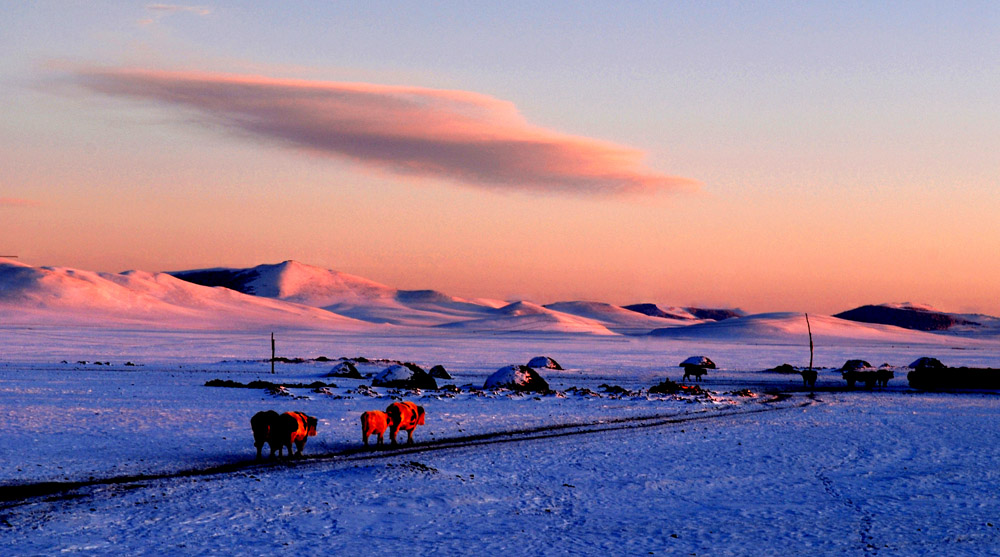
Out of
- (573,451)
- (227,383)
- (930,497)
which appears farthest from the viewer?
(227,383)

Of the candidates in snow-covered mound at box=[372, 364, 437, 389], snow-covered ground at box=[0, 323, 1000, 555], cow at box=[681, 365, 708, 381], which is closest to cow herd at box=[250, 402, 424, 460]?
snow-covered ground at box=[0, 323, 1000, 555]

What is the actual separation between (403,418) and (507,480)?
202 inches

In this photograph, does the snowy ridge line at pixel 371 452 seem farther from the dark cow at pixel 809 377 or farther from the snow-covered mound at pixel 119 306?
the snow-covered mound at pixel 119 306

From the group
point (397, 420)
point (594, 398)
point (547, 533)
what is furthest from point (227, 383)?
point (547, 533)

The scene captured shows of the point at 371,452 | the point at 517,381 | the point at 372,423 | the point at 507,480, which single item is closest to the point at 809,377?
the point at 517,381

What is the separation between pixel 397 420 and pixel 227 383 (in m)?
19.1

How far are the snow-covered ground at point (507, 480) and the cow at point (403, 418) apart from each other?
2.10 feet

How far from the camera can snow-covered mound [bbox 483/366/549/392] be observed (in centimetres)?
→ 3838

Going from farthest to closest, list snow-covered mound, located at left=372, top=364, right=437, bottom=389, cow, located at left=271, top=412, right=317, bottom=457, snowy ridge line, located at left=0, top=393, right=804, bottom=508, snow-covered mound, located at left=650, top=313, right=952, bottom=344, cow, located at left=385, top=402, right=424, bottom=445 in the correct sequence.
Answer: snow-covered mound, located at left=650, top=313, right=952, bottom=344 < snow-covered mound, located at left=372, top=364, right=437, bottom=389 < cow, located at left=385, top=402, right=424, bottom=445 < cow, located at left=271, top=412, right=317, bottom=457 < snowy ridge line, located at left=0, top=393, right=804, bottom=508

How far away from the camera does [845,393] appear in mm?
41969

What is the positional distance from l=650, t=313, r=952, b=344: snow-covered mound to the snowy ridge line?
13094 cm

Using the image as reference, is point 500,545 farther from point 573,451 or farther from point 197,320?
point 197,320

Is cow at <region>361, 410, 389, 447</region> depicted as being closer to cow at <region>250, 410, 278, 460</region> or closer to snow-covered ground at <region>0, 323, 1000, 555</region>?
snow-covered ground at <region>0, 323, 1000, 555</region>

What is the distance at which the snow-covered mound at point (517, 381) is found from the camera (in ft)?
126
